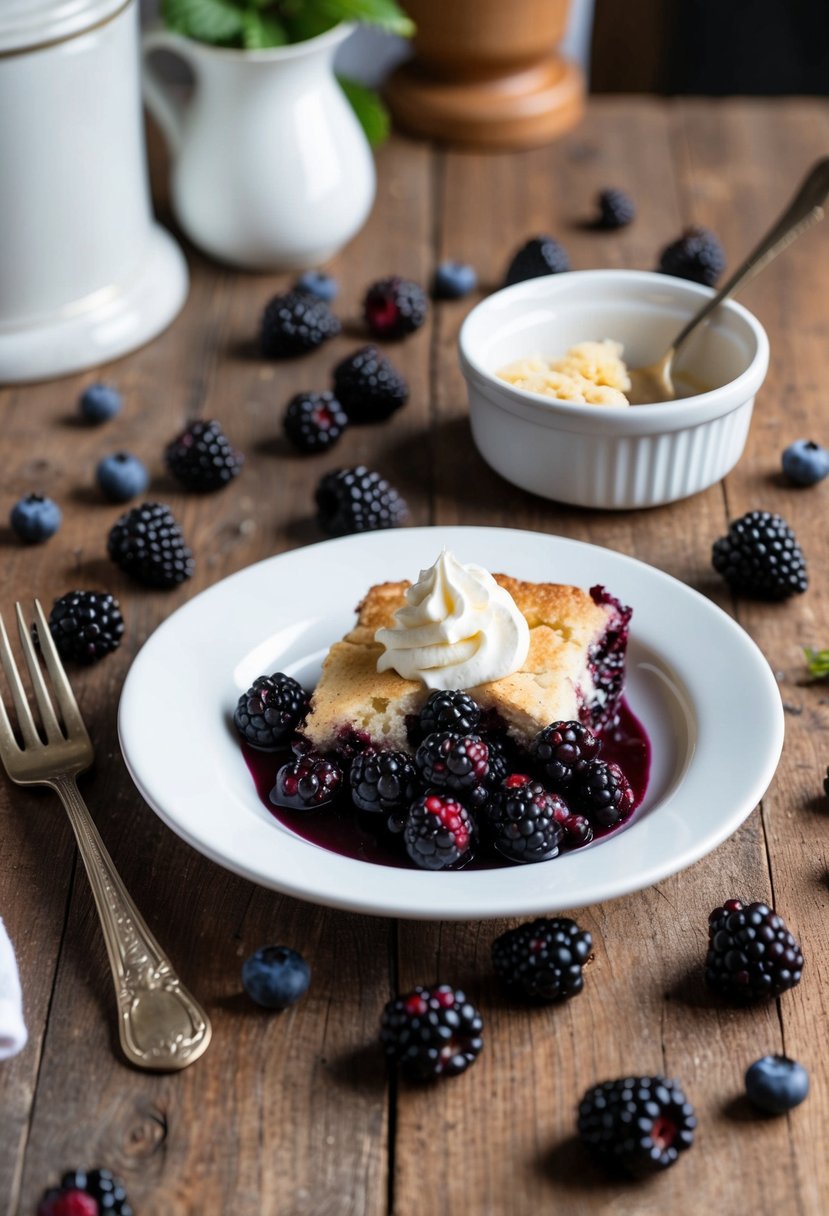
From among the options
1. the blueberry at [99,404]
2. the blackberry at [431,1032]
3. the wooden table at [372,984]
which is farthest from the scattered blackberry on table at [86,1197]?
the blueberry at [99,404]

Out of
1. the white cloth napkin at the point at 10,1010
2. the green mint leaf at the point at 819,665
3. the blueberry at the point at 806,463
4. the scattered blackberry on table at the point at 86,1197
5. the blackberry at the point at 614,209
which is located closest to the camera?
the scattered blackberry on table at the point at 86,1197

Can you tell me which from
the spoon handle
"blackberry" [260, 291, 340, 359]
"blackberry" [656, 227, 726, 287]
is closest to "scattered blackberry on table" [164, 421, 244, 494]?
"blackberry" [260, 291, 340, 359]

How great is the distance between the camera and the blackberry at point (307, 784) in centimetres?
136

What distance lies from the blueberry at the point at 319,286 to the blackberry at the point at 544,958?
4.99 feet

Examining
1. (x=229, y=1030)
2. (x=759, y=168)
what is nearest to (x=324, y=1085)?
(x=229, y=1030)

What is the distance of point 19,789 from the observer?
58.7 inches

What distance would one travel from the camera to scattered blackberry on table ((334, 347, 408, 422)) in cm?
210

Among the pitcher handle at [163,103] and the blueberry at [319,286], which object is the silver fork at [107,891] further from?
the pitcher handle at [163,103]

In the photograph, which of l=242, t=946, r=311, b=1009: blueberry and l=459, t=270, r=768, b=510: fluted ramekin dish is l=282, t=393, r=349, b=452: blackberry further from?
l=242, t=946, r=311, b=1009: blueberry

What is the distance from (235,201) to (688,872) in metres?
1.60

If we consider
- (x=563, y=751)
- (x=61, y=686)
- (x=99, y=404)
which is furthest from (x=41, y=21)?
(x=563, y=751)

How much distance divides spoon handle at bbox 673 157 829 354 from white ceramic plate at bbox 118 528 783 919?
0.53 m

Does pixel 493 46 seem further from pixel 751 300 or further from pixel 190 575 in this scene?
pixel 190 575

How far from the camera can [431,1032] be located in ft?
3.76
